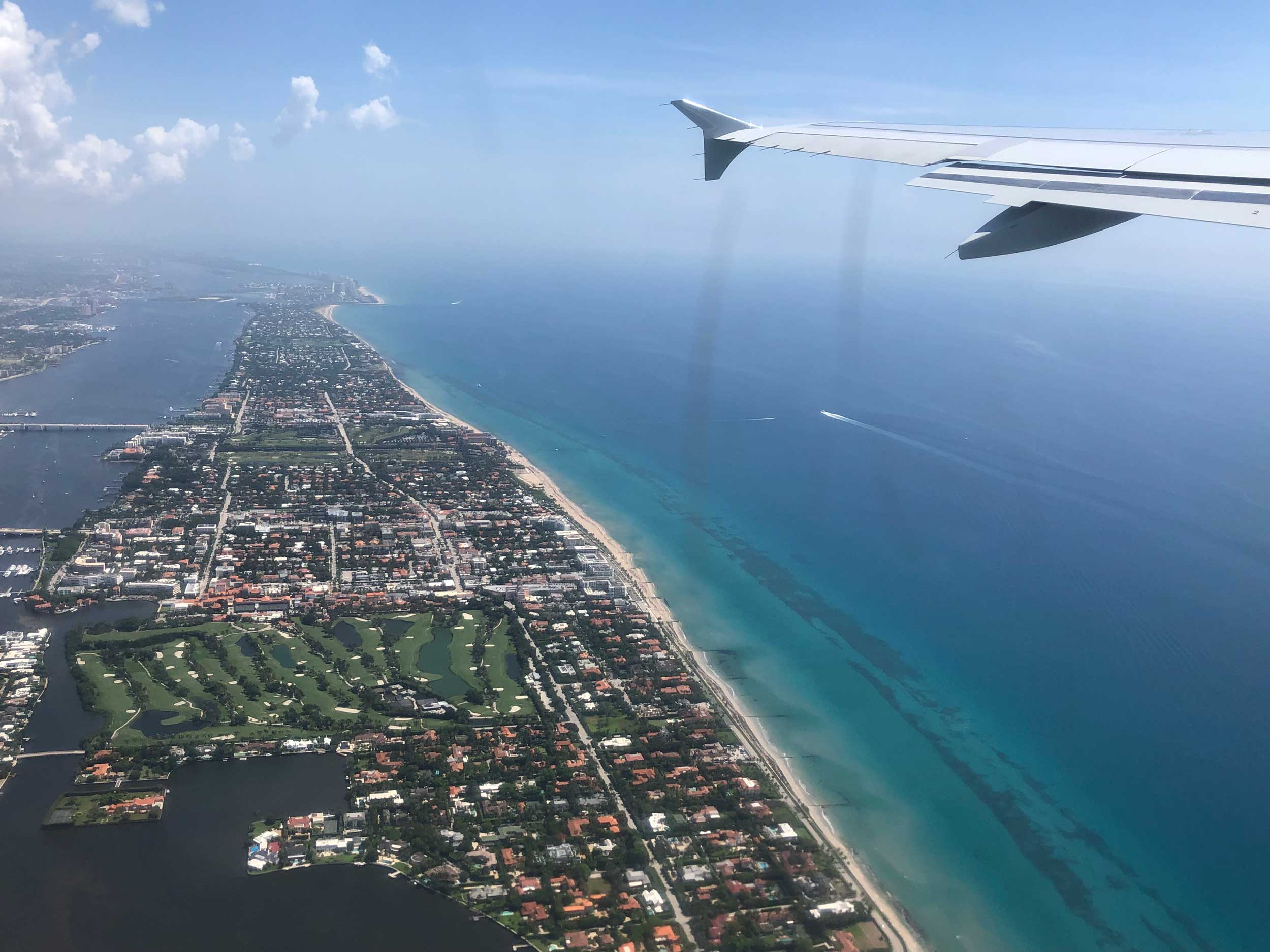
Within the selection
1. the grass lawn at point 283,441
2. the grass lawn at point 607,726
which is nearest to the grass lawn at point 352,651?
the grass lawn at point 607,726

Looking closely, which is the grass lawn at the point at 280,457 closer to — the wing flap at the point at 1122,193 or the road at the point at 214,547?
the road at the point at 214,547

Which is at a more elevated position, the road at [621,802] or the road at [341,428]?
the road at [341,428]

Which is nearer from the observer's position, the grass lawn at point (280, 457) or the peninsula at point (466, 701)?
the peninsula at point (466, 701)

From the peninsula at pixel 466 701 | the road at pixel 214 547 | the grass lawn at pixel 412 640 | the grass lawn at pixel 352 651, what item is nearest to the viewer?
the peninsula at pixel 466 701

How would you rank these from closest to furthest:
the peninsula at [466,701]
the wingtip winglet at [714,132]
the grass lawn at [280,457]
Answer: the wingtip winglet at [714,132]
the peninsula at [466,701]
the grass lawn at [280,457]

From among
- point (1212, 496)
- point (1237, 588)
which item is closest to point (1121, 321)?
point (1212, 496)

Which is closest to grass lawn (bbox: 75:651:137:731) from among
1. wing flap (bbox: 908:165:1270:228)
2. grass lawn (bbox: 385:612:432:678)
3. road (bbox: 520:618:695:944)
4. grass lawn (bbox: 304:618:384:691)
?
grass lawn (bbox: 304:618:384:691)

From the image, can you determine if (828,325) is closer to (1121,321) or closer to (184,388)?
(1121,321)
